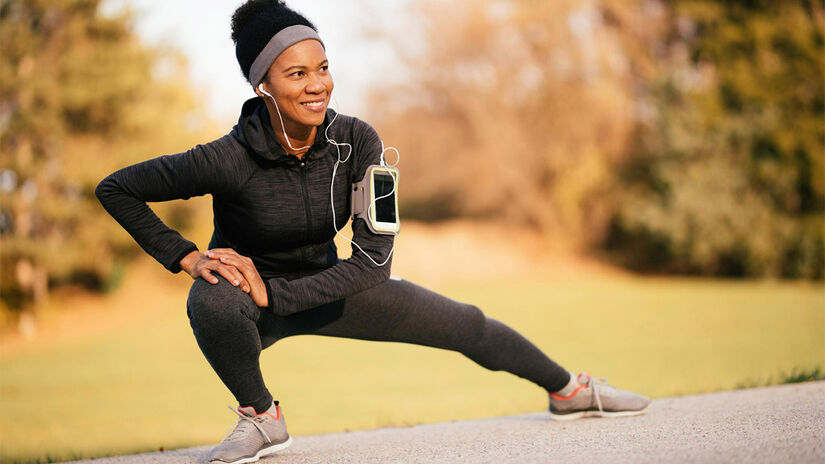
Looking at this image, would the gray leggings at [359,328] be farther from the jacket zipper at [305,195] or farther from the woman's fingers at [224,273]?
the jacket zipper at [305,195]

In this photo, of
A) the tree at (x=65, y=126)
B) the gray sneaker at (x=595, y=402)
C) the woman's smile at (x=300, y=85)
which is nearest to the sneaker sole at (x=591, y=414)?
the gray sneaker at (x=595, y=402)

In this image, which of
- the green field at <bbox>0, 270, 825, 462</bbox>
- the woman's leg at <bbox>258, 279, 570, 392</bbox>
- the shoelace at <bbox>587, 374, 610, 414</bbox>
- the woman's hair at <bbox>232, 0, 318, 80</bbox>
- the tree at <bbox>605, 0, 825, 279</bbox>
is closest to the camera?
the woman's hair at <bbox>232, 0, 318, 80</bbox>

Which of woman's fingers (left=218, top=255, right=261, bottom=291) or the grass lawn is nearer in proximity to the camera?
woman's fingers (left=218, top=255, right=261, bottom=291)

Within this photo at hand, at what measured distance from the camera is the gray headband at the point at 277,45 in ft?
8.99

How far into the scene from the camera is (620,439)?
281 cm

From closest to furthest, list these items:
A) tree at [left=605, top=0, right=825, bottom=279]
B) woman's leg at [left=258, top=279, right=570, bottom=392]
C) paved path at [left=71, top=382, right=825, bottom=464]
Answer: paved path at [left=71, top=382, right=825, bottom=464] < woman's leg at [left=258, top=279, right=570, bottom=392] < tree at [left=605, top=0, right=825, bottom=279]

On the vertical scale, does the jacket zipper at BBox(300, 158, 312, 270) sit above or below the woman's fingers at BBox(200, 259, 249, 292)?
above

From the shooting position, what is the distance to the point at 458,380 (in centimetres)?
851

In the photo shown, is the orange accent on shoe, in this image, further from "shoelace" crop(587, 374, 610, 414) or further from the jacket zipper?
the jacket zipper

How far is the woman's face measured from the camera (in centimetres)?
275

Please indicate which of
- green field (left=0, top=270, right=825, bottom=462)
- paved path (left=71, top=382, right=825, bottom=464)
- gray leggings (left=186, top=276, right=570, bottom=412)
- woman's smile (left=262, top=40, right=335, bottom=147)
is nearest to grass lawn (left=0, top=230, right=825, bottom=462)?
green field (left=0, top=270, right=825, bottom=462)

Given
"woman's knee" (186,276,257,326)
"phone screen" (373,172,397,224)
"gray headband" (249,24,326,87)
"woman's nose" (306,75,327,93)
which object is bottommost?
"woman's knee" (186,276,257,326)

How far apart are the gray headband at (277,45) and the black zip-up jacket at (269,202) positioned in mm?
191

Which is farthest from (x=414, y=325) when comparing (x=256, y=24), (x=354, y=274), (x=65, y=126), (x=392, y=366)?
(x=65, y=126)
